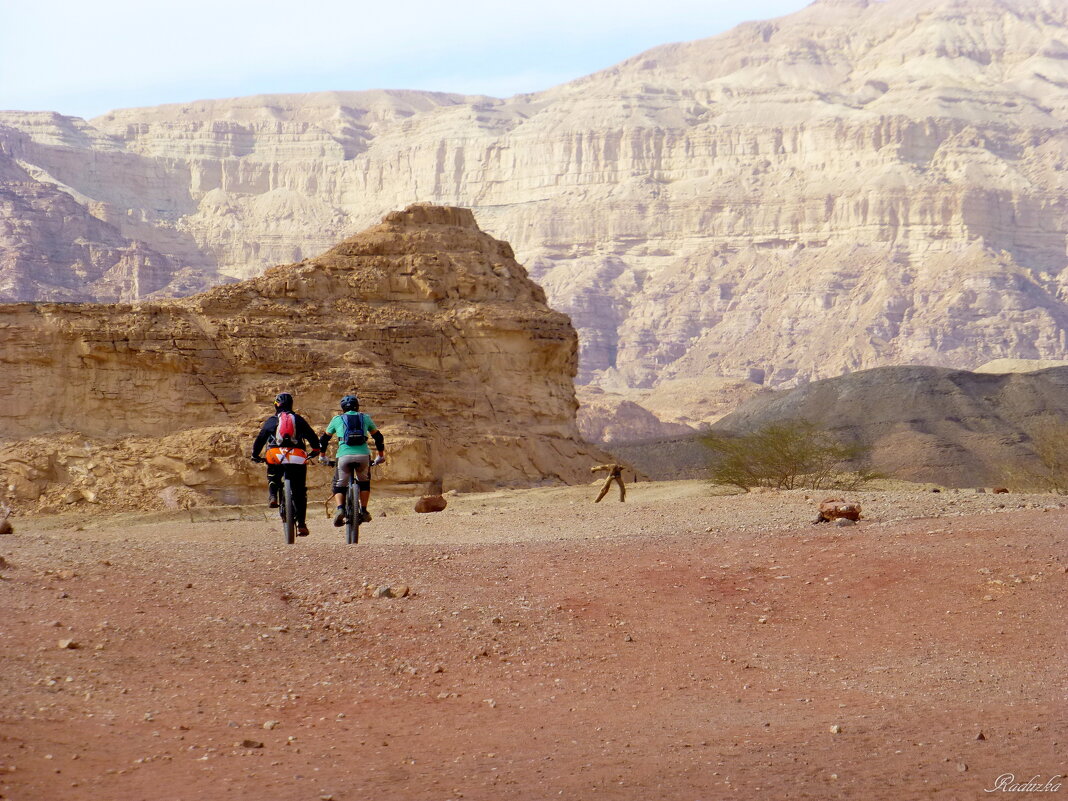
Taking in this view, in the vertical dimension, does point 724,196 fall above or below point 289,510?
above

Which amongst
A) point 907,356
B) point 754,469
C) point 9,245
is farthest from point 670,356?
point 754,469

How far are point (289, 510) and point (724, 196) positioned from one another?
15486 centimetres

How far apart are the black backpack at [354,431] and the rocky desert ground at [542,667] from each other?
3.52 ft

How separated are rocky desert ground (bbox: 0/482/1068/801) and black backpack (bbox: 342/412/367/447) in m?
1.07

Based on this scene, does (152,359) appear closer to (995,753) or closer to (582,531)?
(582,531)

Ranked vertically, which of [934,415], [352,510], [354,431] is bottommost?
[934,415]

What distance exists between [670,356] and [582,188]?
95.4 ft

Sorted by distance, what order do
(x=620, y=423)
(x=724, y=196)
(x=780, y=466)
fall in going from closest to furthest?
(x=780, y=466), (x=620, y=423), (x=724, y=196)

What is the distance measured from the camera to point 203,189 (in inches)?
7446

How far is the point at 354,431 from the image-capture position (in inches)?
549

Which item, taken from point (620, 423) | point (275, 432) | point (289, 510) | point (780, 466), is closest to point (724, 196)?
point (620, 423)

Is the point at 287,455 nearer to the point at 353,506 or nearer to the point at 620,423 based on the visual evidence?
the point at 353,506

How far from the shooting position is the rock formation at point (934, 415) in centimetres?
5478

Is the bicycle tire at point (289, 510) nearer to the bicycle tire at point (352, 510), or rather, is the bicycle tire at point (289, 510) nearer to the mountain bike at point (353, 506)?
the mountain bike at point (353, 506)
